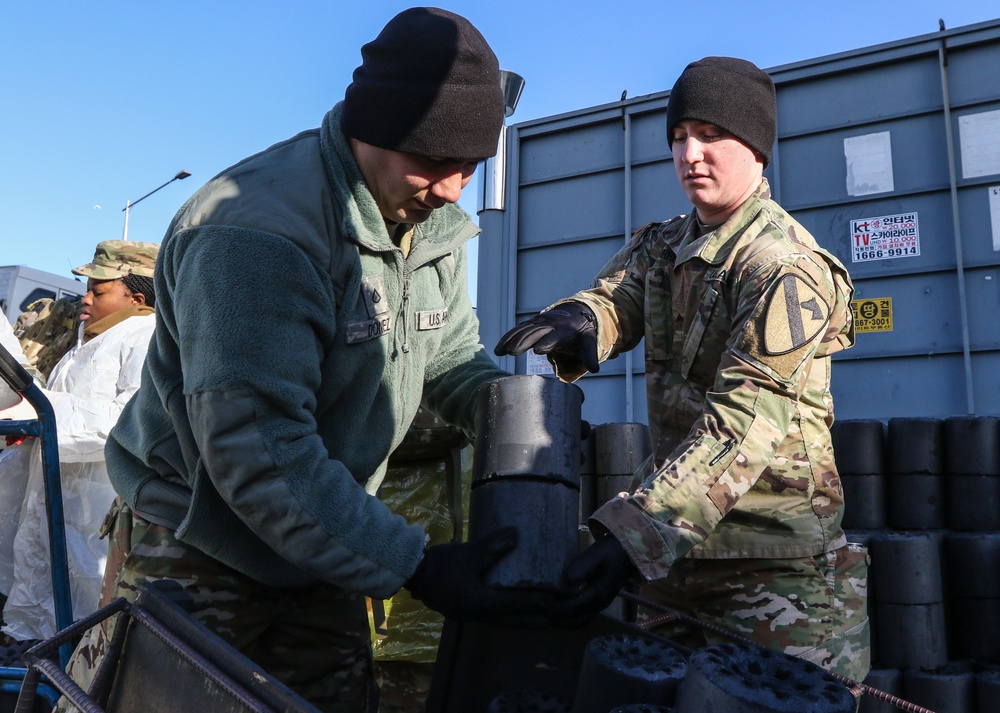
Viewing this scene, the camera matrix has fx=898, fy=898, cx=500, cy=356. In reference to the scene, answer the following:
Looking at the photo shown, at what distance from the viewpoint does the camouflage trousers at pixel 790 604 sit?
2.03m

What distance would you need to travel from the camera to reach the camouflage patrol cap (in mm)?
4043

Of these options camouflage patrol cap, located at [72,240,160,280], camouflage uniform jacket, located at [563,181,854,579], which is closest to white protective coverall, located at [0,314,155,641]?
camouflage patrol cap, located at [72,240,160,280]

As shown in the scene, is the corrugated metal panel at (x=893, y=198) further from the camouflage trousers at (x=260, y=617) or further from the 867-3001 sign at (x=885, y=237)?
the camouflage trousers at (x=260, y=617)

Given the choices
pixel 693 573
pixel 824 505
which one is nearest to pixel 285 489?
pixel 693 573

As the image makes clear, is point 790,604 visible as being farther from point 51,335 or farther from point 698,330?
point 51,335

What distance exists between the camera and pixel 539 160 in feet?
21.5

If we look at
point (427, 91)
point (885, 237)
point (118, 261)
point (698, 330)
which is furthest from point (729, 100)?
point (885, 237)

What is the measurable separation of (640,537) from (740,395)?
40 cm

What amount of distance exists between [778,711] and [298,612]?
1.09 m

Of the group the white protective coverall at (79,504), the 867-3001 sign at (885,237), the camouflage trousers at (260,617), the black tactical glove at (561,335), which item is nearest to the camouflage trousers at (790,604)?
the black tactical glove at (561,335)

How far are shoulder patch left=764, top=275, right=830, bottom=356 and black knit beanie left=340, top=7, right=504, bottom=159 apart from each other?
736 mm

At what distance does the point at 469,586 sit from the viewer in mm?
1646

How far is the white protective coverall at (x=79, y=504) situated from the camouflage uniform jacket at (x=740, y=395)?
222 centimetres

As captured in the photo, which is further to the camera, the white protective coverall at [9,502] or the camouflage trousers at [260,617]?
the white protective coverall at [9,502]
